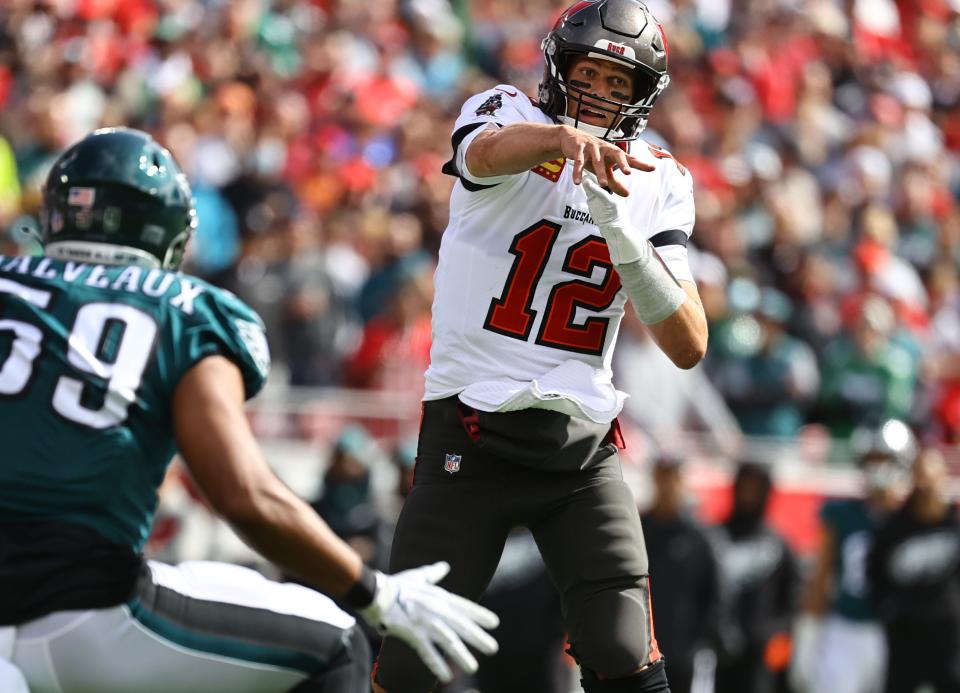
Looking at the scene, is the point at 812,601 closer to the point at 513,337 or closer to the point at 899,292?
the point at 899,292

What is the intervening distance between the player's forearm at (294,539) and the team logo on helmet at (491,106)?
1436 mm

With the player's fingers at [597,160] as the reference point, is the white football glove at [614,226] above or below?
below

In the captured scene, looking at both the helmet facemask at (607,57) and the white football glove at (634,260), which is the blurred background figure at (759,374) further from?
the white football glove at (634,260)

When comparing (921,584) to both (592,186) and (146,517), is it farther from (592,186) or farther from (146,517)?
(146,517)

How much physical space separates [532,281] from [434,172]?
6588 mm

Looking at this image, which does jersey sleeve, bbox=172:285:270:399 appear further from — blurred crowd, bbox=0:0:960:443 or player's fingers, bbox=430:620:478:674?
blurred crowd, bbox=0:0:960:443

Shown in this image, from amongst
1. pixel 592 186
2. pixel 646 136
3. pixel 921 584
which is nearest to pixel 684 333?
pixel 592 186

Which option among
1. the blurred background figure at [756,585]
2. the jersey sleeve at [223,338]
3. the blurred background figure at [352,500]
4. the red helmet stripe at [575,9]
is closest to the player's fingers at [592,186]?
the red helmet stripe at [575,9]

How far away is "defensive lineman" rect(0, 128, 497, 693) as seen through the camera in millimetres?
3234

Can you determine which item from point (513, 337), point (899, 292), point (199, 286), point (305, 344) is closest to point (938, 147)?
point (899, 292)

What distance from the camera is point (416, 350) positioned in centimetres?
916

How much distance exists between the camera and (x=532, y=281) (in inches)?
173

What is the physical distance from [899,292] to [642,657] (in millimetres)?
8264

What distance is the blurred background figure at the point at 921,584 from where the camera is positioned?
28.3 ft
